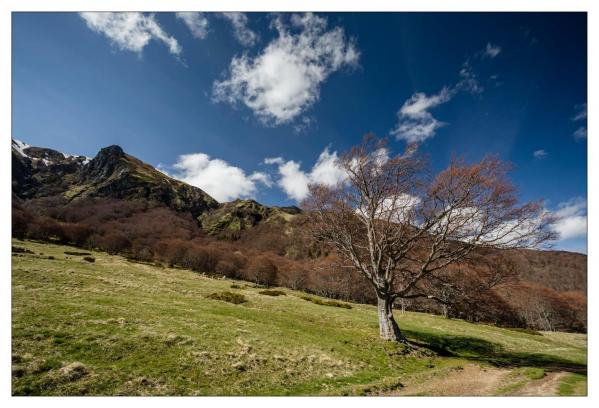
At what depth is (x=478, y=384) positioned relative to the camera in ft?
39.0

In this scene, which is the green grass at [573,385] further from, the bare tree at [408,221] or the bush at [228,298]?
the bush at [228,298]

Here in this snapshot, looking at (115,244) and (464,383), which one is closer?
(464,383)

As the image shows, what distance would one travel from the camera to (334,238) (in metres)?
20.6

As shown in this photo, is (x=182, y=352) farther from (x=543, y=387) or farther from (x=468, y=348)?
(x=468, y=348)

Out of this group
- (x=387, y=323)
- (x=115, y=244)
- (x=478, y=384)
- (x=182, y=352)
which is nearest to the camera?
(x=182, y=352)

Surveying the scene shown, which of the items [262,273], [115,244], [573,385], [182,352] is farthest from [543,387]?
[115,244]

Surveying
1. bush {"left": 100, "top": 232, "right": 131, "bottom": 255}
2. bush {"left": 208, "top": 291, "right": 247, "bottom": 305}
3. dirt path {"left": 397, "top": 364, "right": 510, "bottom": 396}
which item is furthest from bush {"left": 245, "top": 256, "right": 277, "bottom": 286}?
dirt path {"left": 397, "top": 364, "right": 510, "bottom": 396}

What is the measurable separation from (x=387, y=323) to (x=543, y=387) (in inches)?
325

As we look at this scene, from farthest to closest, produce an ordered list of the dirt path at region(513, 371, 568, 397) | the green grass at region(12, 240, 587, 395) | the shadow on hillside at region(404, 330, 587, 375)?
1. the shadow on hillside at region(404, 330, 587, 375)
2. the dirt path at region(513, 371, 568, 397)
3. the green grass at region(12, 240, 587, 395)

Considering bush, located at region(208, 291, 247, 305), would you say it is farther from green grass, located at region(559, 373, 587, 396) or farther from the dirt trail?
green grass, located at region(559, 373, 587, 396)

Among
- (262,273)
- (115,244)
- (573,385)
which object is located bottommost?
(573,385)

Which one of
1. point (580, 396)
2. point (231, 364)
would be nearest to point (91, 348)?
point (231, 364)

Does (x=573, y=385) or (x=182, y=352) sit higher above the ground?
(x=573, y=385)

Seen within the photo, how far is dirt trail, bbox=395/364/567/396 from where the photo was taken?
34.6 ft
